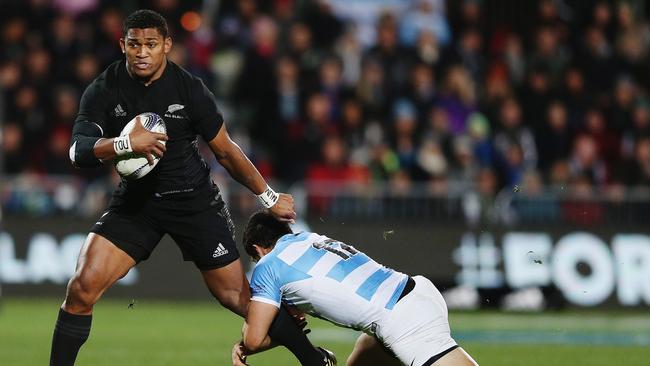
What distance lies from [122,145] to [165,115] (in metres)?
0.61

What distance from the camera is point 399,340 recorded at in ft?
22.1

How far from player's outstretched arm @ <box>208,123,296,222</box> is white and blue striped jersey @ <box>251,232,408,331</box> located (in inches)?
21.4

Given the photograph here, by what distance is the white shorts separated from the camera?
670 centimetres

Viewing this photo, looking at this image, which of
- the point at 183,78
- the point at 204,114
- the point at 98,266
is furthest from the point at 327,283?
the point at 183,78

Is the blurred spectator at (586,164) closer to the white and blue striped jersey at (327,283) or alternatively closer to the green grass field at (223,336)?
the green grass field at (223,336)

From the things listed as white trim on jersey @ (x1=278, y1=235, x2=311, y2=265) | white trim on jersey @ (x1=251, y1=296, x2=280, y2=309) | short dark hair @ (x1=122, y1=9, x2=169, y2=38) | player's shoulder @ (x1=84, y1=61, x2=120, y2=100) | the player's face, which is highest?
short dark hair @ (x1=122, y1=9, x2=169, y2=38)

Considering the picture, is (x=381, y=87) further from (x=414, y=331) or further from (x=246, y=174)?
(x=414, y=331)

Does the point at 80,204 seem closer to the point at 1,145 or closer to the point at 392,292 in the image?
the point at 1,145

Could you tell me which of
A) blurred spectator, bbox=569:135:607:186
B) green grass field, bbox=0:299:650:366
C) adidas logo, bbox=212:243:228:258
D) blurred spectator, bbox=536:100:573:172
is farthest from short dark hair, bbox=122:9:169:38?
blurred spectator, bbox=536:100:573:172

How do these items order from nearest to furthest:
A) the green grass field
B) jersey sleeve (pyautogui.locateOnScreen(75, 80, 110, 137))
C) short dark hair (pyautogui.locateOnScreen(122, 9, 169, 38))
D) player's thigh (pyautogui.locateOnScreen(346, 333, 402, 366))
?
short dark hair (pyautogui.locateOnScreen(122, 9, 169, 38)) → jersey sleeve (pyautogui.locateOnScreen(75, 80, 110, 137)) → player's thigh (pyautogui.locateOnScreen(346, 333, 402, 366)) → the green grass field

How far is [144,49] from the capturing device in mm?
7254

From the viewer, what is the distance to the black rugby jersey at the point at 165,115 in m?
7.43

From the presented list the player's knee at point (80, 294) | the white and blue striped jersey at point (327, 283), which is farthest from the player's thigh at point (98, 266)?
the white and blue striped jersey at point (327, 283)

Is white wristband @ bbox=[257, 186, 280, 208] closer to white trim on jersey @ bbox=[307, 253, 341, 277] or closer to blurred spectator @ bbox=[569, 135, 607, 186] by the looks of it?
white trim on jersey @ bbox=[307, 253, 341, 277]
